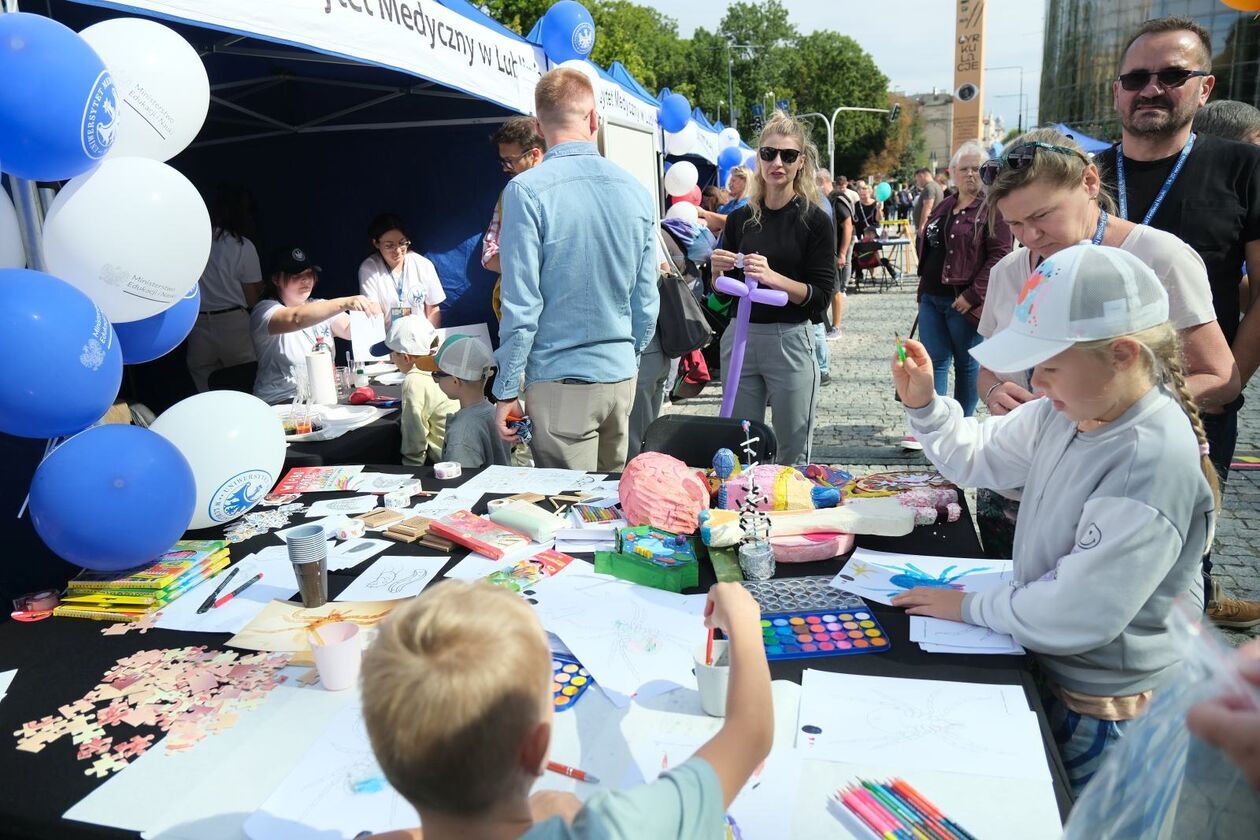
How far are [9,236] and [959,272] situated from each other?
4.47 meters

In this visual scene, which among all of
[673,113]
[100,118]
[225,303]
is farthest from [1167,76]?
[673,113]

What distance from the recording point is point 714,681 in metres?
1.38

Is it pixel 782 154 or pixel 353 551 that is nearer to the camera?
pixel 353 551

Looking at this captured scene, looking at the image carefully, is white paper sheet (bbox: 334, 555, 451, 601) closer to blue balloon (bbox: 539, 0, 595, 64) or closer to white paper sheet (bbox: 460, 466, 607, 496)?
white paper sheet (bbox: 460, 466, 607, 496)

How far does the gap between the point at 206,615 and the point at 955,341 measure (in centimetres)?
449

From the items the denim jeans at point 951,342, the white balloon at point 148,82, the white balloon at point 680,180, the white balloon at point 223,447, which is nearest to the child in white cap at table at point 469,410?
the white balloon at point 223,447

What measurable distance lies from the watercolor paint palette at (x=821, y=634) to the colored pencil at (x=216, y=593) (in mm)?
1314

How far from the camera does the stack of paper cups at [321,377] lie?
11.8 ft

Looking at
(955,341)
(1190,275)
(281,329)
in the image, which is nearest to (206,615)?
(281,329)

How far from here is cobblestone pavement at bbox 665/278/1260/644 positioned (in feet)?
11.4

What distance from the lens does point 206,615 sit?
6.14ft

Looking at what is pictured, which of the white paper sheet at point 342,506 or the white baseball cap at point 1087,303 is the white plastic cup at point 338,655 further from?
the white baseball cap at point 1087,303

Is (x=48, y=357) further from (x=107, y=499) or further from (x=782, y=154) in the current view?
(x=782, y=154)

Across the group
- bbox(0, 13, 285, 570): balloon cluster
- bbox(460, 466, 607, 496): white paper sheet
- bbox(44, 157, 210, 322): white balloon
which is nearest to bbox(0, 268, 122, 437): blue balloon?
bbox(0, 13, 285, 570): balloon cluster
